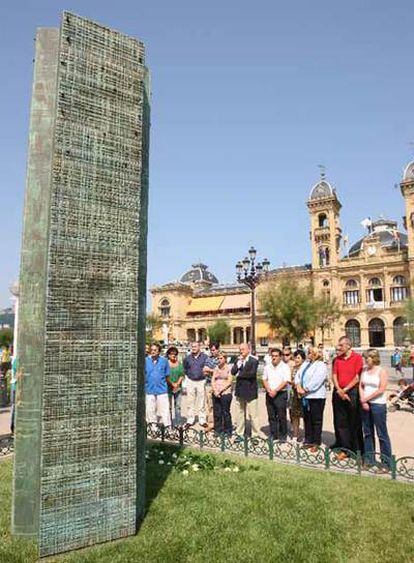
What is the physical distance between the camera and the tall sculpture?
12.1 feet

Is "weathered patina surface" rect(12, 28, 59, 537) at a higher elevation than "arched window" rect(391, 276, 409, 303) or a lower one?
lower

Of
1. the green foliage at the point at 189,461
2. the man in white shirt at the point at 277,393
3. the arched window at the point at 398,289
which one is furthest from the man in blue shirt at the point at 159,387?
the arched window at the point at 398,289

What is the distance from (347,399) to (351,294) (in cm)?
5151

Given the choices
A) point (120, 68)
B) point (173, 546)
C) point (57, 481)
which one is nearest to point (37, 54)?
point (120, 68)

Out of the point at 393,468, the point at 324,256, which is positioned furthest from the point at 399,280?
the point at 393,468

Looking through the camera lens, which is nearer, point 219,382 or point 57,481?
point 57,481

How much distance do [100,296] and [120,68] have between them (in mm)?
2291

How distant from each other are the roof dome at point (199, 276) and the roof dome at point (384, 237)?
2667 centimetres

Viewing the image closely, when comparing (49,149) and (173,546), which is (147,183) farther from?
(173,546)

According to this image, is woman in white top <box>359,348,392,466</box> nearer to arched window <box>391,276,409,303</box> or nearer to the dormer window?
arched window <box>391,276,409,303</box>

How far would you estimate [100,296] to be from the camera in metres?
3.96

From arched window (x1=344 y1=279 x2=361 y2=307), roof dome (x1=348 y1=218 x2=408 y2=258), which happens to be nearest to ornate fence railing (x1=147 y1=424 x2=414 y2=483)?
arched window (x1=344 y1=279 x2=361 y2=307)

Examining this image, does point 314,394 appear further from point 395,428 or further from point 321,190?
point 321,190

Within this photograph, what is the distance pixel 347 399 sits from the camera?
262 inches
